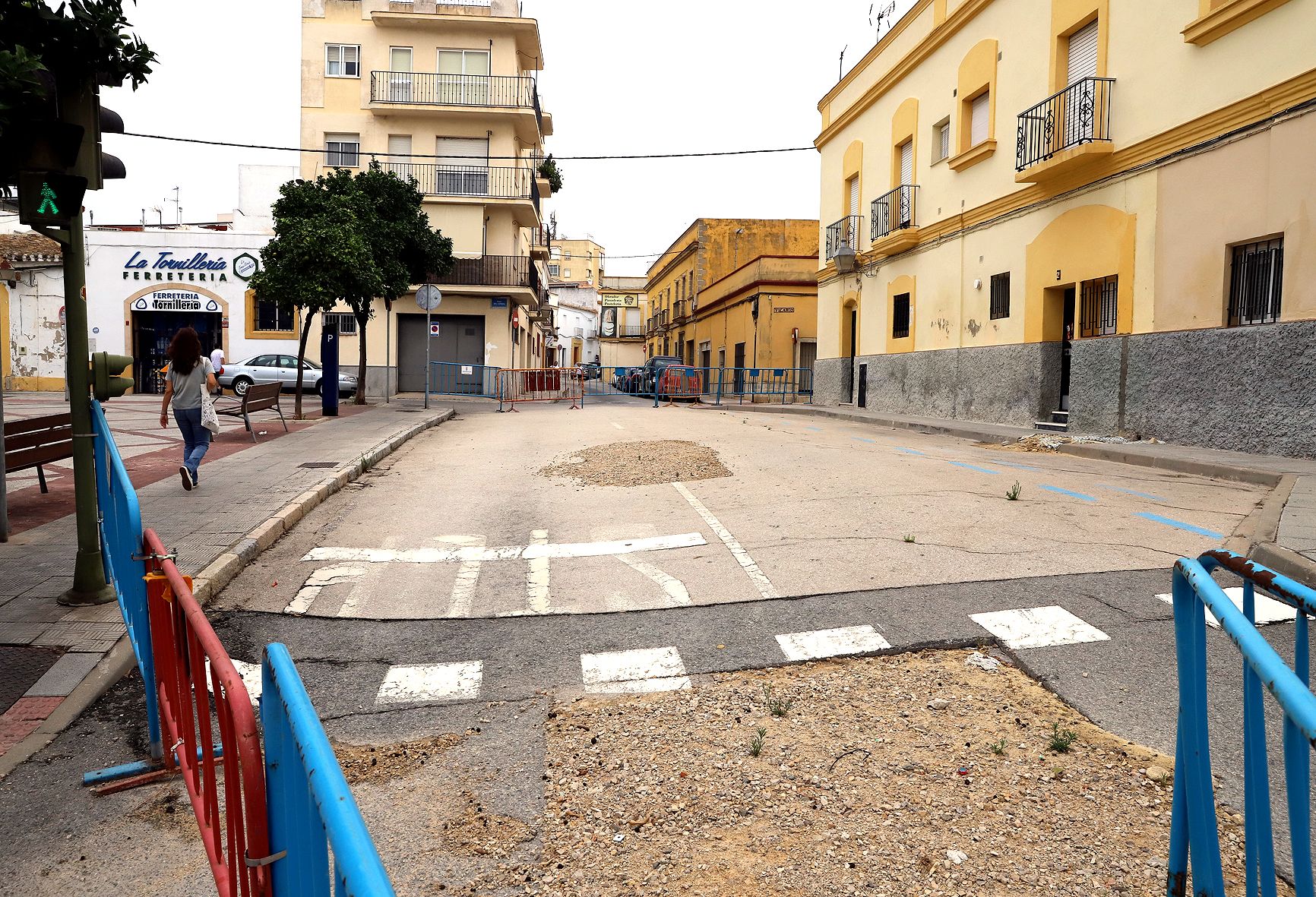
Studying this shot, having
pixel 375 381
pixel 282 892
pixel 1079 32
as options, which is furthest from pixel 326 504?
pixel 375 381

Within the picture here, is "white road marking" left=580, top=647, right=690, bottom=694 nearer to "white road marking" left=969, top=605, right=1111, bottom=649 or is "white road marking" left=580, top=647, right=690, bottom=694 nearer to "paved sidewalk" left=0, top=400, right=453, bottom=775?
"white road marking" left=969, top=605, right=1111, bottom=649

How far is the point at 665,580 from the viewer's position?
644 centimetres

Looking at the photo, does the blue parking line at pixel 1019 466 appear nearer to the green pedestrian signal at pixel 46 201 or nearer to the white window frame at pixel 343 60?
the green pedestrian signal at pixel 46 201

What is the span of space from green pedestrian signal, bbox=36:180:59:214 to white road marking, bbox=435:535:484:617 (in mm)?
3116

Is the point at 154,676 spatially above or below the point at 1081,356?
below

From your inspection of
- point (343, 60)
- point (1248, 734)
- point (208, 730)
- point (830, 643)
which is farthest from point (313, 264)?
point (343, 60)

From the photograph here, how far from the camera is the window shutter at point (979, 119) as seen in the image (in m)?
19.8

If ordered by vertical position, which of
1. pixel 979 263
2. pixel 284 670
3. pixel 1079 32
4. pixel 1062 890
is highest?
pixel 1079 32

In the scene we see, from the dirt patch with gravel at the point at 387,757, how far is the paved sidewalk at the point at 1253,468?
199 inches

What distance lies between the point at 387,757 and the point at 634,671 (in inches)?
53.5

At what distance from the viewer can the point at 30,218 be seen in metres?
4.88

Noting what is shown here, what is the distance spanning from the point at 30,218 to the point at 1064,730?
5.61 meters

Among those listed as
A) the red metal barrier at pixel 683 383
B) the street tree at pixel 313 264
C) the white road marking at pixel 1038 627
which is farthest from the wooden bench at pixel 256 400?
the red metal barrier at pixel 683 383

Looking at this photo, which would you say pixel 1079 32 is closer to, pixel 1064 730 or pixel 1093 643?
pixel 1093 643
